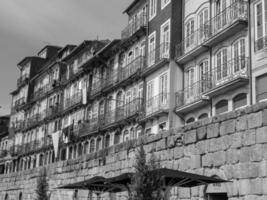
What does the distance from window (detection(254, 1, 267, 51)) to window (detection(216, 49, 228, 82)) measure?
221 cm

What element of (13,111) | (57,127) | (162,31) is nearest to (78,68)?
(57,127)

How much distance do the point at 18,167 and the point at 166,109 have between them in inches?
1168

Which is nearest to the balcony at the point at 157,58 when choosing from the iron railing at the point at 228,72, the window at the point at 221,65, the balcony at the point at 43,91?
the iron railing at the point at 228,72

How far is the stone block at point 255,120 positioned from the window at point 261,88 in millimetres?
7416

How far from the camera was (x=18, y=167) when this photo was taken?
1991 inches

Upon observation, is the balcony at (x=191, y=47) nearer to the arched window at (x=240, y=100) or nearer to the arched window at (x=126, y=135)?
the arched window at (x=240, y=100)

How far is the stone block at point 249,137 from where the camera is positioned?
35.8ft

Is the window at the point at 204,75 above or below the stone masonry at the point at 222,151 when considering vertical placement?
above

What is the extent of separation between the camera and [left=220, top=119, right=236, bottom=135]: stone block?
11604 mm

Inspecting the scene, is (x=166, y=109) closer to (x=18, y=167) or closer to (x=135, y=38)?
(x=135, y=38)

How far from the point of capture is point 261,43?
18719 mm

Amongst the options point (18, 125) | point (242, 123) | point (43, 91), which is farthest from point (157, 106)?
point (18, 125)

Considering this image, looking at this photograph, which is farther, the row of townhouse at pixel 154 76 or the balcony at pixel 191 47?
the balcony at pixel 191 47

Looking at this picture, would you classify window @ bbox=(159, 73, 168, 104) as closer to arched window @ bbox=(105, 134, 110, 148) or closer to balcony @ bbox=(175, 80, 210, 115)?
balcony @ bbox=(175, 80, 210, 115)
